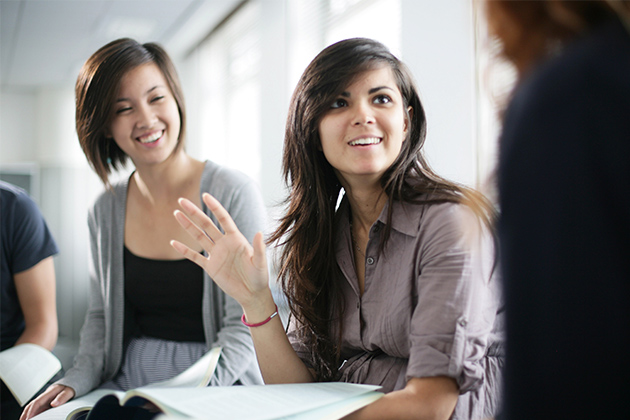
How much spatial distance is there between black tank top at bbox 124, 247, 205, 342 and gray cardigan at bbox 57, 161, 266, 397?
0.04 meters

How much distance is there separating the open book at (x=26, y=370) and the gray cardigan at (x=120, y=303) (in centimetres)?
5

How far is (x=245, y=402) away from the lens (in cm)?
77

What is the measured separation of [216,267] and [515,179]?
0.80 meters

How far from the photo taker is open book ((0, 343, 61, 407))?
1.36 m

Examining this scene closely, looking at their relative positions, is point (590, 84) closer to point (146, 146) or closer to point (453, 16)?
point (146, 146)

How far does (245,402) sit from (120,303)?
3.12 feet

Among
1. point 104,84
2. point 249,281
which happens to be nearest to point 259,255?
point 249,281

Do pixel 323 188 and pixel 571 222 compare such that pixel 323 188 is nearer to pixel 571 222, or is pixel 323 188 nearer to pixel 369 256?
pixel 369 256

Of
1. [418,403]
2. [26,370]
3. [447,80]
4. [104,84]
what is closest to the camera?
[418,403]

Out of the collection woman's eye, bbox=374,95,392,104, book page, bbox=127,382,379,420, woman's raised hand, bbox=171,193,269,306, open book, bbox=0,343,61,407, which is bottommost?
open book, bbox=0,343,61,407

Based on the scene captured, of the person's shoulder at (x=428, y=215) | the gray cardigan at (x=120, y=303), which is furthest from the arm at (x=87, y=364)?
the person's shoulder at (x=428, y=215)

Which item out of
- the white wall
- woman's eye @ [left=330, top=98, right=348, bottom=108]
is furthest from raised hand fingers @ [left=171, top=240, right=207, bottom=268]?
the white wall

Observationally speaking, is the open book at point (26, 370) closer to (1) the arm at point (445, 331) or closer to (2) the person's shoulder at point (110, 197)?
(2) the person's shoulder at point (110, 197)

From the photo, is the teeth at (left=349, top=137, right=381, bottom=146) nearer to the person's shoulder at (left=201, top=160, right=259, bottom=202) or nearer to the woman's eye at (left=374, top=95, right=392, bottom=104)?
the woman's eye at (left=374, top=95, right=392, bottom=104)
